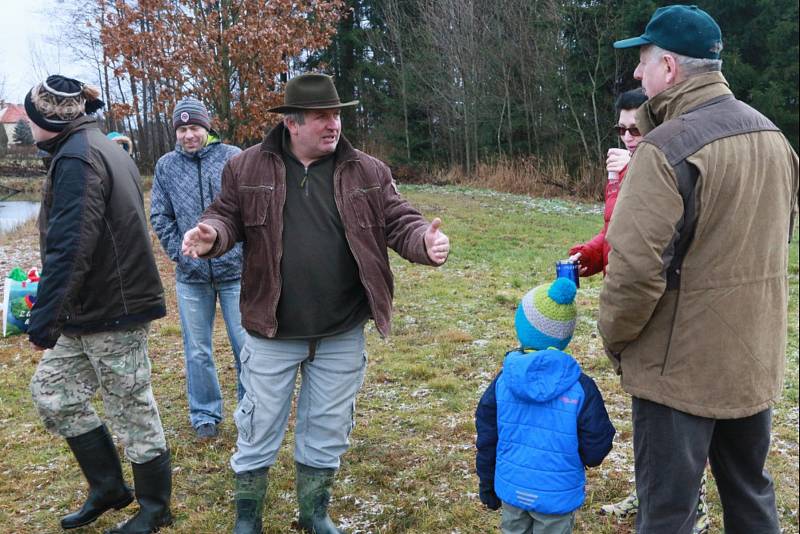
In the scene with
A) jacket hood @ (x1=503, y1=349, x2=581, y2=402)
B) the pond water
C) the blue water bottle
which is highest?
the blue water bottle

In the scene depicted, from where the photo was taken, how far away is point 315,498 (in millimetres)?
3361

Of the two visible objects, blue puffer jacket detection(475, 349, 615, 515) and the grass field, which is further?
the grass field

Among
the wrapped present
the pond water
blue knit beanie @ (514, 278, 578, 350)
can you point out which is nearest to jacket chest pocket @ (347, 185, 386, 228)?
blue knit beanie @ (514, 278, 578, 350)

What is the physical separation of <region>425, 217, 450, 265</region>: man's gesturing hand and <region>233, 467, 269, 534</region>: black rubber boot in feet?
4.15

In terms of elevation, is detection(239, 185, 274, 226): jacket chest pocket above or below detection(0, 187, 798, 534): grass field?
above

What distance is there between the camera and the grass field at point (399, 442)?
3607 millimetres

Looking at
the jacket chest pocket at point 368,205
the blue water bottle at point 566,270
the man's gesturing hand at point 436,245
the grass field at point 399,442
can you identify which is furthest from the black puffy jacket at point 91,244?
the blue water bottle at point 566,270

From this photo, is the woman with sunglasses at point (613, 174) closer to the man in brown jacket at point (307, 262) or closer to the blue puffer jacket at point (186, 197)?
the man in brown jacket at point (307, 262)

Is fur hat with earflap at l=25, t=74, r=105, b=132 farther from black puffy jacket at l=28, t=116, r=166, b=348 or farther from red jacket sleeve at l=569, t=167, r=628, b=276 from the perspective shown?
red jacket sleeve at l=569, t=167, r=628, b=276

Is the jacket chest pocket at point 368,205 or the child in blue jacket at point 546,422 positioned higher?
the jacket chest pocket at point 368,205

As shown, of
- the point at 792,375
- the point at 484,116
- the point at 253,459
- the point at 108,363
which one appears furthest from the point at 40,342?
the point at 484,116

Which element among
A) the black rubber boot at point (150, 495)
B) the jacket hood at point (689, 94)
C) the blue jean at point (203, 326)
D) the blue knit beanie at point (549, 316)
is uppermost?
the jacket hood at point (689, 94)

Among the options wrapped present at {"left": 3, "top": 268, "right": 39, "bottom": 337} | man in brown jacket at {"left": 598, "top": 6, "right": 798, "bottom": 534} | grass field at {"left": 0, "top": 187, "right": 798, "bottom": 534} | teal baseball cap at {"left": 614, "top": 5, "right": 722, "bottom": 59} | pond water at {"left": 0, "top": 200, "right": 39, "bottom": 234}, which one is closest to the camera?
man in brown jacket at {"left": 598, "top": 6, "right": 798, "bottom": 534}

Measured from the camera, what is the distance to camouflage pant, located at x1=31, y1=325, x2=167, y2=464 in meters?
3.26
